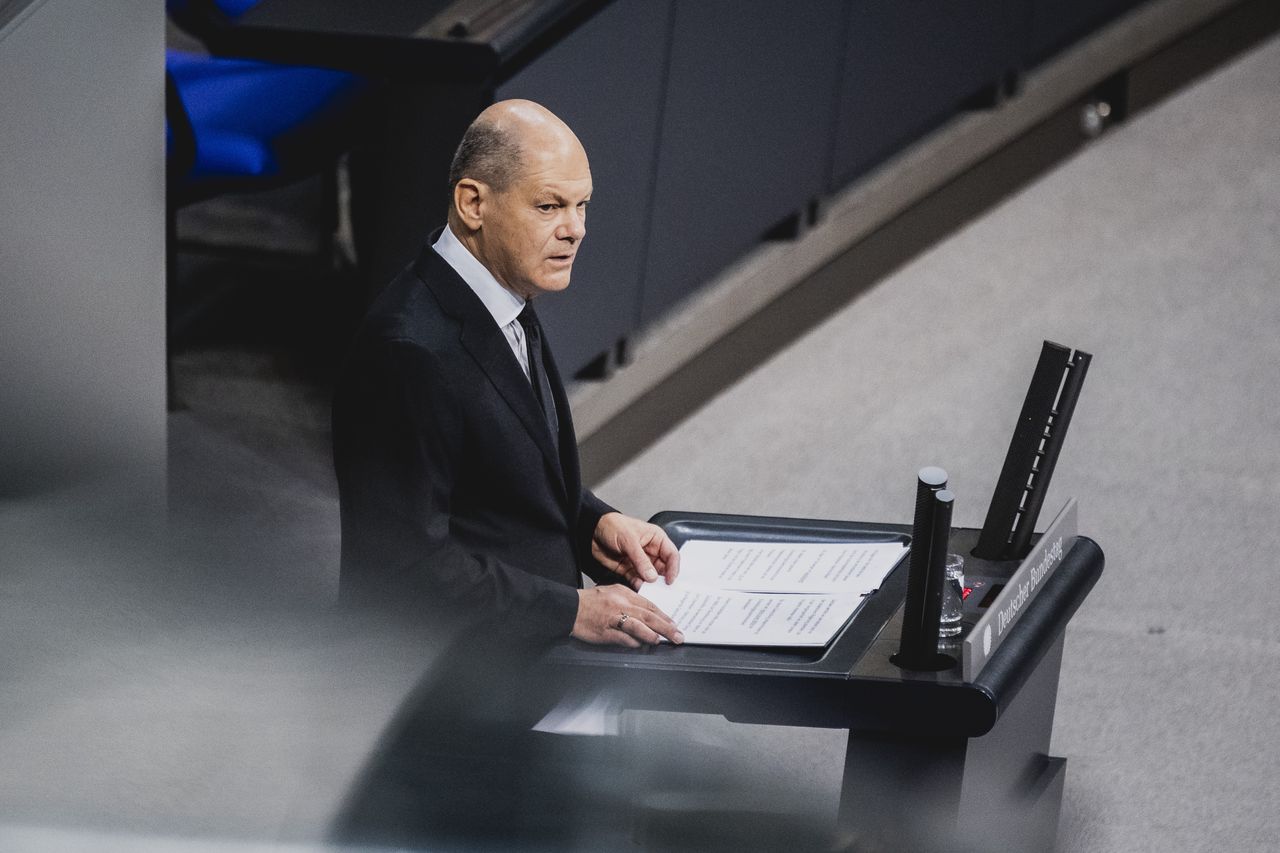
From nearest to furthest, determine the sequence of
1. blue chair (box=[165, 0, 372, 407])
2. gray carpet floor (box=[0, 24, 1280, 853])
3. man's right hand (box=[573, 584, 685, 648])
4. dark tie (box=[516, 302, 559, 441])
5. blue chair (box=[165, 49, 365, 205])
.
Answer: gray carpet floor (box=[0, 24, 1280, 853]) → man's right hand (box=[573, 584, 685, 648]) → dark tie (box=[516, 302, 559, 441]) → blue chair (box=[165, 0, 372, 407]) → blue chair (box=[165, 49, 365, 205])

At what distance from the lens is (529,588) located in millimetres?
1633

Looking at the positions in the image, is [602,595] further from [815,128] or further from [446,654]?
[815,128]

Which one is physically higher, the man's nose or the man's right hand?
the man's nose

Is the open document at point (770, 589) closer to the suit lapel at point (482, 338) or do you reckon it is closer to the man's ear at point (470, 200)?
the suit lapel at point (482, 338)

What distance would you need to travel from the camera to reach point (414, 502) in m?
1.60

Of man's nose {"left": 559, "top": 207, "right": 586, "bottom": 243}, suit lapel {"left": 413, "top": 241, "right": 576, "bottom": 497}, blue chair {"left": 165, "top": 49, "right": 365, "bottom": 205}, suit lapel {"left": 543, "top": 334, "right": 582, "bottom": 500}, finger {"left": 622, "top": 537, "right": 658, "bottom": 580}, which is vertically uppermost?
blue chair {"left": 165, "top": 49, "right": 365, "bottom": 205}

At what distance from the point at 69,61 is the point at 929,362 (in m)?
2.45

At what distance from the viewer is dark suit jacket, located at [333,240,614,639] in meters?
1.61

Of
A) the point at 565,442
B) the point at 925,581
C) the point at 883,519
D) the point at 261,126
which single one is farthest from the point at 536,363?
the point at 261,126

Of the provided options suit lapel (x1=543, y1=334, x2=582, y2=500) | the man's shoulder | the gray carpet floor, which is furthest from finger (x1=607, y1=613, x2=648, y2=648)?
the man's shoulder

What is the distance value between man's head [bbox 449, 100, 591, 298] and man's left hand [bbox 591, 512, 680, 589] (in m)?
0.31

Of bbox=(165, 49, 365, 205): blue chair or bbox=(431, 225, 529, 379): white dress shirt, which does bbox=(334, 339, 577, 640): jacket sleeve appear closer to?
bbox=(431, 225, 529, 379): white dress shirt

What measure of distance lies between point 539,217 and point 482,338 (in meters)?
0.13

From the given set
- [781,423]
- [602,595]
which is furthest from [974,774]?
[781,423]
